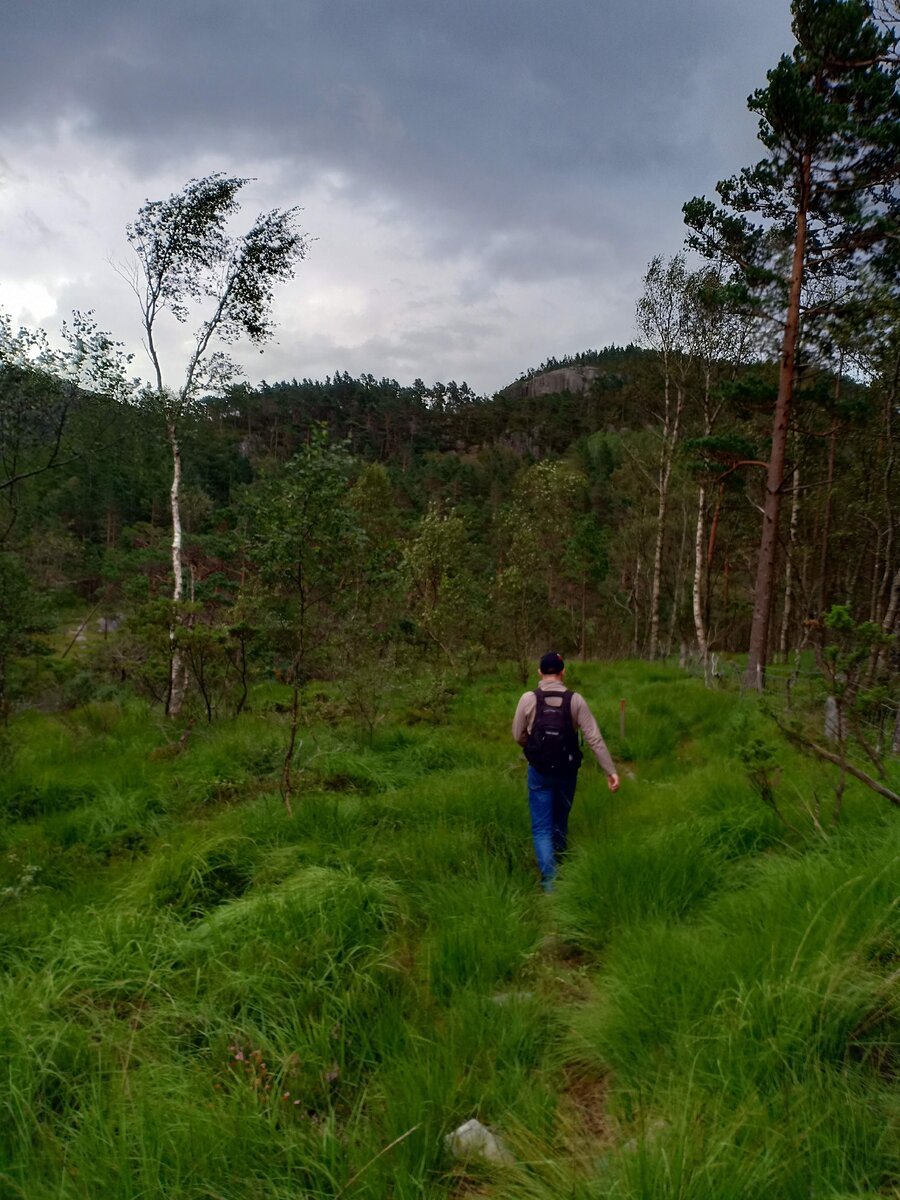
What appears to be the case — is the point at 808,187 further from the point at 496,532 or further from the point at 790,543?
the point at 496,532

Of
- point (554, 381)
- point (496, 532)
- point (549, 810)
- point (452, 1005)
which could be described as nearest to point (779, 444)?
point (549, 810)

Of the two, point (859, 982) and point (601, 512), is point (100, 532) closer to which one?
point (601, 512)

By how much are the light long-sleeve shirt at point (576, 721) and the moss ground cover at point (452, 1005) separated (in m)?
0.60

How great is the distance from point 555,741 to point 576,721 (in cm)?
25

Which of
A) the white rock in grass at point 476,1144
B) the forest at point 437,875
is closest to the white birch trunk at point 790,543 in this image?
the forest at point 437,875

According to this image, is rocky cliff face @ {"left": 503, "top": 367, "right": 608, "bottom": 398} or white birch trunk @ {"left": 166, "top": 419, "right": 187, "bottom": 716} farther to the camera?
rocky cliff face @ {"left": 503, "top": 367, "right": 608, "bottom": 398}

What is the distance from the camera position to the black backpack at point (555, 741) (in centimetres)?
462

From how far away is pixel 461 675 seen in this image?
606 inches

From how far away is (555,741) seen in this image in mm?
4625

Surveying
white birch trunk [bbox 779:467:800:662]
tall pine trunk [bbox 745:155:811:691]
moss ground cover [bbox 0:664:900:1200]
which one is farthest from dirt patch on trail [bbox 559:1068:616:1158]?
white birch trunk [bbox 779:467:800:662]

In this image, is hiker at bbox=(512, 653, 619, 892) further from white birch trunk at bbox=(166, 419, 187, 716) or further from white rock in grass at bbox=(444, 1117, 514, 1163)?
white birch trunk at bbox=(166, 419, 187, 716)

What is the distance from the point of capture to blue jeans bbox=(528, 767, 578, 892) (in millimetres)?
4590

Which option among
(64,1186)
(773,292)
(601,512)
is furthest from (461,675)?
(601,512)

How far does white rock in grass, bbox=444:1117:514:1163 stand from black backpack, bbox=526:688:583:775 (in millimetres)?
2646
